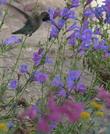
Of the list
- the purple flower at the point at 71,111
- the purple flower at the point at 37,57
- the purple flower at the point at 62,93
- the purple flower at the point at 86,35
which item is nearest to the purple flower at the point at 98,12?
the purple flower at the point at 86,35

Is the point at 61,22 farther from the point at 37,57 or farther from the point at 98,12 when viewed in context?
the point at 98,12

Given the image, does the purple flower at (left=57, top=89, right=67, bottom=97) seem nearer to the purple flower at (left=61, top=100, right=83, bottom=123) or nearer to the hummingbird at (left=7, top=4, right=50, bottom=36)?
the purple flower at (left=61, top=100, right=83, bottom=123)

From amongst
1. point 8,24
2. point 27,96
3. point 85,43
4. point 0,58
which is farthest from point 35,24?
point 85,43

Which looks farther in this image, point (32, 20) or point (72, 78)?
point (32, 20)

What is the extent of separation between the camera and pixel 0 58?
15.3 ft

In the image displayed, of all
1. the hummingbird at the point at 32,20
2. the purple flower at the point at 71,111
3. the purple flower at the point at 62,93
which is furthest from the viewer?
the hummingbird at the point at 32,20

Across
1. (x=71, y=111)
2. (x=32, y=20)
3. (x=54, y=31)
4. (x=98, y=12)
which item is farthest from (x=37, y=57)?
(x=32, y=20)

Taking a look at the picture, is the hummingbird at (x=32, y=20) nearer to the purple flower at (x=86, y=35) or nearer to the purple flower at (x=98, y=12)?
the purple flower at (x=98, y=12)

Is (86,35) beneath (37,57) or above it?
above

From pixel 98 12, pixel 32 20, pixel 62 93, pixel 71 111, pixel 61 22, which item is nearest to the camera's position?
pixel 71 111

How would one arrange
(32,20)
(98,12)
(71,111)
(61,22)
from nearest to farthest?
(71,111) → (61,22) → (98,12) → (32,20)

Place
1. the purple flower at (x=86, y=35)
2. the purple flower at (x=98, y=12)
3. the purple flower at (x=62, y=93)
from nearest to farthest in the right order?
1. the purple flower at (x=62, y=93)
2. the purple flower at (x=86, y=35)
3. the purple flower at (x=98, y=12)

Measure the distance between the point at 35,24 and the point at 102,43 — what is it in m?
3.15

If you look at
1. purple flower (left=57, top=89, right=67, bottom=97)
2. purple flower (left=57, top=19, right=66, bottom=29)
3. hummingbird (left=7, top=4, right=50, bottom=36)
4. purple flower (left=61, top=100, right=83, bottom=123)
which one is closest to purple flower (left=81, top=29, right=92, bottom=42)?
purple flower (left=57, top=19, right=66, bottom=29)
